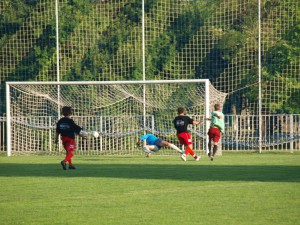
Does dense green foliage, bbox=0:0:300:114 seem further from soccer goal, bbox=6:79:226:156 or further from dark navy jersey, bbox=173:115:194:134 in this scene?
dark navy jersey, bbox=173:115:194:134

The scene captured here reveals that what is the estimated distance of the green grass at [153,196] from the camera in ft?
35.1

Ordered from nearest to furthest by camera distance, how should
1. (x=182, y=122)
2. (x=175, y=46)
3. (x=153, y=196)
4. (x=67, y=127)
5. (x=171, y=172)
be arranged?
(x=153, y=196) → (x=171, y=172) → (x=67, y=127) → (x=182, y=122) → (x=175, y=46)

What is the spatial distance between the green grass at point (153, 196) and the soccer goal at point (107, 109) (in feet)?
39.2

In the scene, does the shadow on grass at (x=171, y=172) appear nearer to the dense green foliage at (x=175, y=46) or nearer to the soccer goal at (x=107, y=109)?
the soccer goal at (x=107, y=109)

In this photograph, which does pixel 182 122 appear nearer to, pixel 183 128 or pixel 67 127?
pixel 183 128

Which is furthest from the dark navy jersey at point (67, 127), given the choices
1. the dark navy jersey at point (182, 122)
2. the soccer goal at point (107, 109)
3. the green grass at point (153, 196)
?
the soccer goal at point (107, 109)

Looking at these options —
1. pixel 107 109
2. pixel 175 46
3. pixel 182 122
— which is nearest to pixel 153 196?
pixel 182 122

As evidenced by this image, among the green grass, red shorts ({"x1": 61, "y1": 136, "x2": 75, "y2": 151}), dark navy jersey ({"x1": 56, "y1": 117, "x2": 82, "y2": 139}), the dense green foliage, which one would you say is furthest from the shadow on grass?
the dense green foliage

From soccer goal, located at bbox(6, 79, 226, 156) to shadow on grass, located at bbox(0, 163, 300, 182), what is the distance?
952 centimetres

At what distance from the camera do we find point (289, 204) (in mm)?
11875

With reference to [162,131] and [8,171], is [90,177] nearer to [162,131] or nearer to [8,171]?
[8,171]

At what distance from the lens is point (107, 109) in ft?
114

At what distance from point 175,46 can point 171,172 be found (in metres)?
18.3

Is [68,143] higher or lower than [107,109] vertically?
lower
